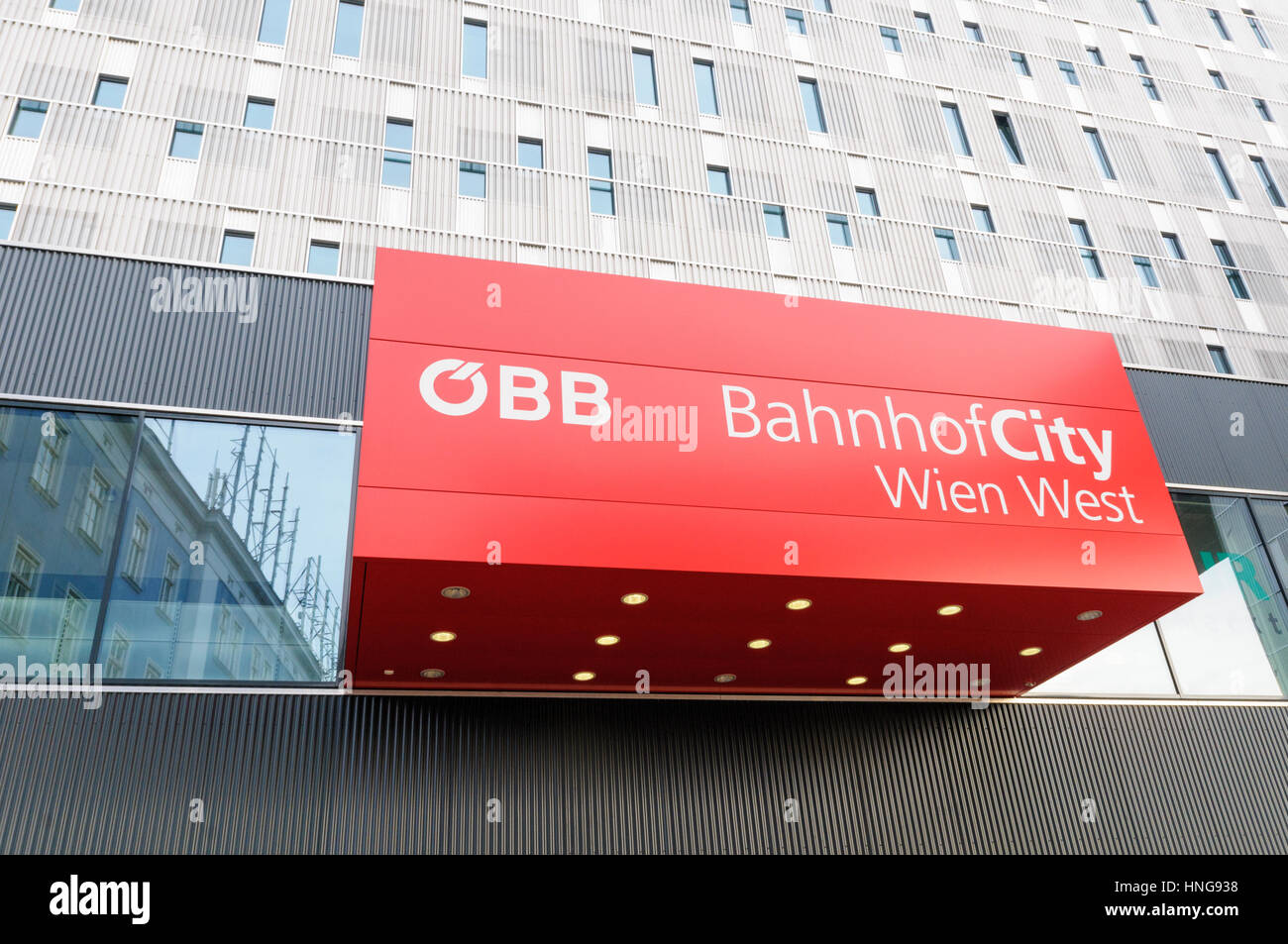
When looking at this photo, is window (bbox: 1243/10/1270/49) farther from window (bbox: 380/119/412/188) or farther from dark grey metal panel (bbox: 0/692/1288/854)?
window (bbox: 380/119/412/188)

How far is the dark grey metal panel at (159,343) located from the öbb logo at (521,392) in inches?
132

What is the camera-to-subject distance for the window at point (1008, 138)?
23.2 meters

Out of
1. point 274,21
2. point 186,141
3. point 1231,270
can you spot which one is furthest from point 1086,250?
point 186,141

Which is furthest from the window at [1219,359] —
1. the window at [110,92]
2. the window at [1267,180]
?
the window at [110,92]

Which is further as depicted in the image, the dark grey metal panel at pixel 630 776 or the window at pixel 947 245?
the window at pixel 947 245

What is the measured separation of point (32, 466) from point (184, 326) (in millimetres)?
2627

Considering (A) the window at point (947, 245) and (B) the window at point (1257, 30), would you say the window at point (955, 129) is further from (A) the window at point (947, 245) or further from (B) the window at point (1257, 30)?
(B) the window at point (1257, 30)

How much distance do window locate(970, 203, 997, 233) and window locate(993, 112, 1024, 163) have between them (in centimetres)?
234

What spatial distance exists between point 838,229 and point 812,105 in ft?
13.1

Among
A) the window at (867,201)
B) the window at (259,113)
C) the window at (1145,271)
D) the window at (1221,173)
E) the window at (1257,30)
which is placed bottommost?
the window at (1145,271)

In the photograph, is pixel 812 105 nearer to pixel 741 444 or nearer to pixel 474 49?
pixel 474 49

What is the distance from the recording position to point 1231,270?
2252cm

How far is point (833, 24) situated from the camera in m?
24.2
